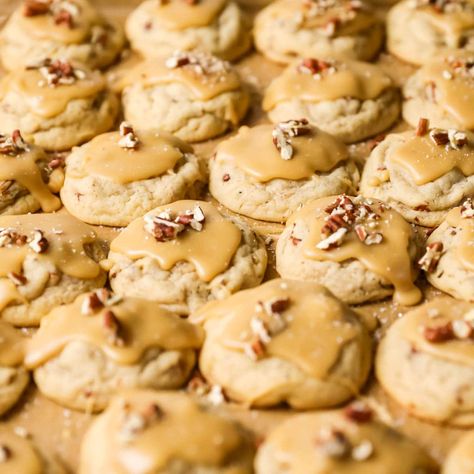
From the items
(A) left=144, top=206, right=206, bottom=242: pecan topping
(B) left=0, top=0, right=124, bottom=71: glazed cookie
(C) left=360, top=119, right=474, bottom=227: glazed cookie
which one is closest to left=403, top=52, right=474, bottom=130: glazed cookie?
(C) left=360, top=119, right=474, bottom=227: glazed cookie

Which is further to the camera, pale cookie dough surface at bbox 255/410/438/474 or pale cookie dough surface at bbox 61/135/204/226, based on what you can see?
pale cookie dough surface at bbox 61/135/204/226

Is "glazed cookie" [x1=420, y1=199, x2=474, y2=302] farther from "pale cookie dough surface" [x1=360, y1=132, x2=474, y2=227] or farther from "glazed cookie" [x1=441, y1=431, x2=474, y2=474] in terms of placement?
"glazed cookie" [x1=441, y1=431, x2=474, y2=474]

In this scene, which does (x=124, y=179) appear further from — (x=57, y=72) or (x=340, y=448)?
(x=340, y=448)

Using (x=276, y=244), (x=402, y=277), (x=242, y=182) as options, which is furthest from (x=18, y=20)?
(x=402, y=277)

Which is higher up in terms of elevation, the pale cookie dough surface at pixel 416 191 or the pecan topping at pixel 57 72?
the pecan topping at pixel 57 72

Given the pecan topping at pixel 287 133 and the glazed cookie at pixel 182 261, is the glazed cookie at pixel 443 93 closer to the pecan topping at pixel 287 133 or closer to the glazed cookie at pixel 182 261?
the pecan topping at pixel 287 133

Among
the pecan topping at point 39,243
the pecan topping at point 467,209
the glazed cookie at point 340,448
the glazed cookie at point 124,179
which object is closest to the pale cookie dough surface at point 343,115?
the glazed cookie at point 124,179
